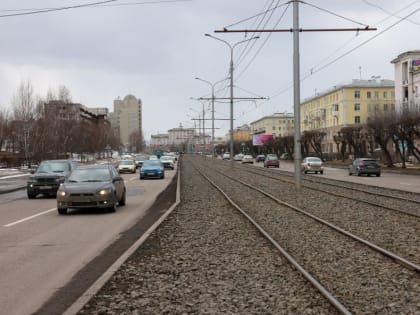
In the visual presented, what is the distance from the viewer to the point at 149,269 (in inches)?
328

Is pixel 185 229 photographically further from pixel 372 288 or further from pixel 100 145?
pixel 100 145

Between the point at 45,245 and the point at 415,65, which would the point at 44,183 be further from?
the point at 415,65

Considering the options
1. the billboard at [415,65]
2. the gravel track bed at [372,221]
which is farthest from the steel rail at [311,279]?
the billboard at [415,65]

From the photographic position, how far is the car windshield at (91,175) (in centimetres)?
1761

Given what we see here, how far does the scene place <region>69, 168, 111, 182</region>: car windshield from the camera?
17.6 meters

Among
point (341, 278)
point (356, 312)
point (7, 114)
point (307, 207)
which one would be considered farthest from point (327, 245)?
point (7, 114)

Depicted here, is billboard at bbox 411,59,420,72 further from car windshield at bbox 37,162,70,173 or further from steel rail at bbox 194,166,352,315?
Answer: steel rail at bbox 194,166,352,315

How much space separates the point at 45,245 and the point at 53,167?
14.5m

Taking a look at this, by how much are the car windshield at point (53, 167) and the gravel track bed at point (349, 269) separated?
507 inches

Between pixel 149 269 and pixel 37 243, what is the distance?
3.79 metres

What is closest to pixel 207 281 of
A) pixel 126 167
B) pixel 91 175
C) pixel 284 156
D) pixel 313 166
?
pixel 91 175

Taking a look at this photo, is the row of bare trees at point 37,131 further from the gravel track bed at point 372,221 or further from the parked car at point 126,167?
the gravel track bed at point 372,221

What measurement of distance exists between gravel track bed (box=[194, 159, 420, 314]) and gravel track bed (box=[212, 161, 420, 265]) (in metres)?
0.56

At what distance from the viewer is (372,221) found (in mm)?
13938
